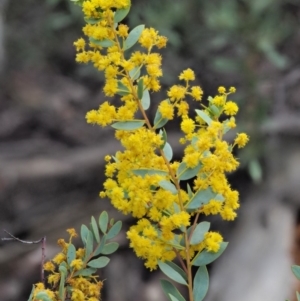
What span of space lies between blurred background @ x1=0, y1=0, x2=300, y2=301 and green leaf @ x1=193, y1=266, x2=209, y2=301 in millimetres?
929

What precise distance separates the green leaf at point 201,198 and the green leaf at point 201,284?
0.06 m

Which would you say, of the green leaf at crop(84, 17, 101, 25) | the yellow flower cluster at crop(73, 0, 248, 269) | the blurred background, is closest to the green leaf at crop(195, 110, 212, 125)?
the yellow flower cluster at crop(73, 0, 248, 269)

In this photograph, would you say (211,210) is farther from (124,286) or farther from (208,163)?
(124,286)

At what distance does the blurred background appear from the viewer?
1.60 meters

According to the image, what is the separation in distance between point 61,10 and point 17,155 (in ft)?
1.71

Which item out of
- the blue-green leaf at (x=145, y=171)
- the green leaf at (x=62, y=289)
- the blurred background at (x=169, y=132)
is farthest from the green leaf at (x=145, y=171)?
the blurred background at (x=169, y=132)

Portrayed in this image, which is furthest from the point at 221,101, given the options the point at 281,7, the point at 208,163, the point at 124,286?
the point at 281,7

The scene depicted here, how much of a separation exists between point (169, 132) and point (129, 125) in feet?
4.71

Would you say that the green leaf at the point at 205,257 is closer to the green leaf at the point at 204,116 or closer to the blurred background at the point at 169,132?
the green leaf at the point at 204,116

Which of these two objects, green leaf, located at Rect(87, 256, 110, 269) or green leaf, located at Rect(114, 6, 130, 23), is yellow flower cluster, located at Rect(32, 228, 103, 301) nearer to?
green leaf, located at Rect(87, 256, 110, 269)

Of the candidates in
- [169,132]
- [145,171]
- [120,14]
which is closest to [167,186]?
[145,171]

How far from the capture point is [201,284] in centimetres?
50

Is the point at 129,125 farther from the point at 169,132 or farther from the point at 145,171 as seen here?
the point at 169,132

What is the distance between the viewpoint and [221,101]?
50 centimetres
